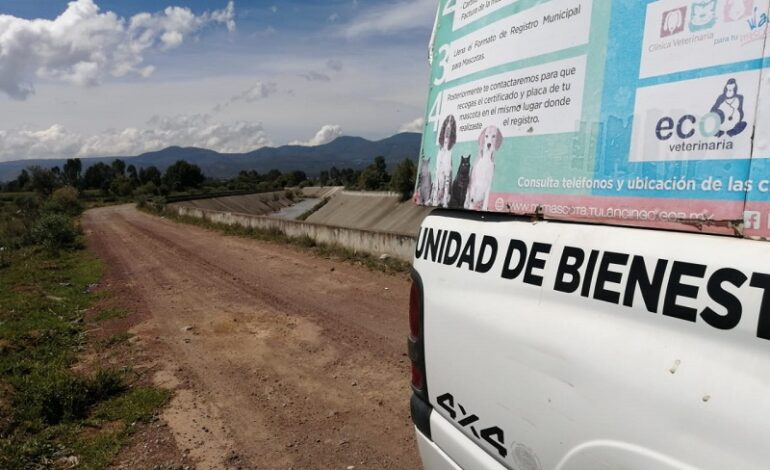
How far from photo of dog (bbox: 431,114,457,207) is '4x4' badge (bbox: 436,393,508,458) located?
897mm

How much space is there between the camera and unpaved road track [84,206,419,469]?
152 inches

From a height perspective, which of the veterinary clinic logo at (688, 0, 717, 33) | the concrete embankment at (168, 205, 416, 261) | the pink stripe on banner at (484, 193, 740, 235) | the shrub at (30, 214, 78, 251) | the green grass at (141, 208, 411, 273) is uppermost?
the veterinary clinic logo at (688, 0, 717, 33)

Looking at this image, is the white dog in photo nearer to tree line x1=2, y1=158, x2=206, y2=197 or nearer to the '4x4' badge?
the '4x4' badge

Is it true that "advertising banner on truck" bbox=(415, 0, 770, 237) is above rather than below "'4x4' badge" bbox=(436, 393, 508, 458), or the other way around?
above

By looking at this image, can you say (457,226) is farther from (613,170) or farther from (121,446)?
(121,446)

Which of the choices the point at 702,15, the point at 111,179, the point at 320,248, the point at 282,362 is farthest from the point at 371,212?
the point at 111,179

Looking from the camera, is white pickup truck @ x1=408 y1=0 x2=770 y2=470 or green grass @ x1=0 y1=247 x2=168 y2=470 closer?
white pickup truck @ x1=408 y1=0 x2=770 y2=470

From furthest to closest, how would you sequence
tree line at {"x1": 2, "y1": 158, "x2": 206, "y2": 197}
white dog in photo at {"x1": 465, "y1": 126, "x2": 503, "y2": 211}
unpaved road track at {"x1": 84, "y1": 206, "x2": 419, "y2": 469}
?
tree line at {"x1": 2, "y1": 158, "x2": 206, "y2": 197}, unpaved road track at {"x1": 84, "y1": 206, "x2": 419, "y2": 469}, white dog in photo at {"x1": 465, "y1": 126, "x2": 503, "y2": 211}

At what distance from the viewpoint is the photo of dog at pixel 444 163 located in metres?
2.29

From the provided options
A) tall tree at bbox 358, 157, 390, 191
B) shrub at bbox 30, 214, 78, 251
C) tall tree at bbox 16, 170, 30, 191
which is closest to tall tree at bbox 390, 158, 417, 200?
tall tree at bbox 358, 157, 390, 191

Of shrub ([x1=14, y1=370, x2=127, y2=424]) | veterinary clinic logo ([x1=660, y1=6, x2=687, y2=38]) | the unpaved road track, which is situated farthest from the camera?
shrub ([x1=14, y1=370, x2=127, y2=424])

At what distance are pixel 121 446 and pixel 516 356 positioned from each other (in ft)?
11.7

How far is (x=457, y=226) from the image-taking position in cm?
222

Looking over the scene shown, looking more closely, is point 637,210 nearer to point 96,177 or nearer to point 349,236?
point 349,236
